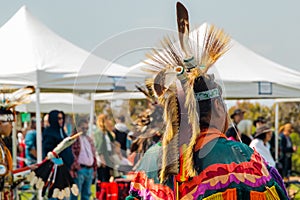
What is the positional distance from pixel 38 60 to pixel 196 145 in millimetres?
4867

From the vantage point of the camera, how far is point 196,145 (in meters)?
2.46

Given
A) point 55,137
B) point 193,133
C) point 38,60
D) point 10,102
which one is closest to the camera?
point 193,133

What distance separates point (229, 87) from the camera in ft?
28.2

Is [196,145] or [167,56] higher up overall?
[167,56]

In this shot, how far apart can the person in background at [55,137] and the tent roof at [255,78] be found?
89.9 inches

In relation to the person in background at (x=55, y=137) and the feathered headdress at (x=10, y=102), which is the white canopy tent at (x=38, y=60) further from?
the person in background at (x=55, y=137)

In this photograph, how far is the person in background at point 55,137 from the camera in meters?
7.86

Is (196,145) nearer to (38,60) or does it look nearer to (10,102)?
(10,102)

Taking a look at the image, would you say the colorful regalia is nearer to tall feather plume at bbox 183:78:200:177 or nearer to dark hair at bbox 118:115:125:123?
tall feather plume at bbox 183:78:200:177

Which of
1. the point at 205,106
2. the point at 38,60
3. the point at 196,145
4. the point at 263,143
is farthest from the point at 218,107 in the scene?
the point at 263,143

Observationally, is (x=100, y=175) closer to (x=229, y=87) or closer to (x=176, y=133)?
(x=229, y=87)

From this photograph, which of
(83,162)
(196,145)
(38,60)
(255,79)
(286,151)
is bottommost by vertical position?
(286,151)

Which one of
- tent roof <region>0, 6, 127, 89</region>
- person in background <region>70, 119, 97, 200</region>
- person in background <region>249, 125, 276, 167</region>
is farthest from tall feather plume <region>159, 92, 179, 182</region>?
person in background <region>70, 119, 97, 200</region>

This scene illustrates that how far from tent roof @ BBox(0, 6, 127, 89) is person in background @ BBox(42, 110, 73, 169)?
88cm
